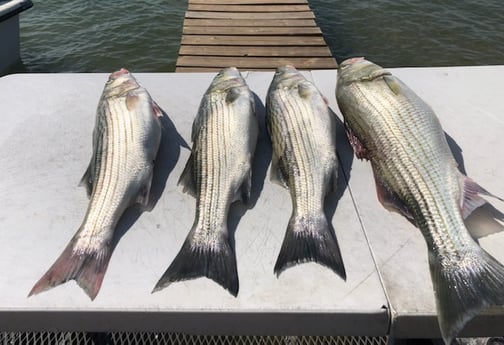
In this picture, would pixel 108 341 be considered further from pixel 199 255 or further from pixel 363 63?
pixel 363 63

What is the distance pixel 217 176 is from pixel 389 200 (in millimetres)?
895

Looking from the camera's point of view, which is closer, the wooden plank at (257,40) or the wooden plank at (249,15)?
the wooden plank at (257,40)

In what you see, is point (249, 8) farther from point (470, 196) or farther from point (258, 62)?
point (470, 196)

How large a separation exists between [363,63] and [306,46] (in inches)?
114

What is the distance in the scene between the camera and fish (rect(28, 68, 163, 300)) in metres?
1.84

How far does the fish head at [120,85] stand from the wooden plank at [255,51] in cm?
254

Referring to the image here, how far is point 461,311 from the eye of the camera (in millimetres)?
1531

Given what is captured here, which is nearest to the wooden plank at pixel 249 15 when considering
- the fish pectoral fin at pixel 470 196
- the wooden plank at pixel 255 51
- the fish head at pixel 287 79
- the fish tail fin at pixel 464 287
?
the wooden plank at pixel 255 51

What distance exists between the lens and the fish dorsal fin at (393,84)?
98.1 inches

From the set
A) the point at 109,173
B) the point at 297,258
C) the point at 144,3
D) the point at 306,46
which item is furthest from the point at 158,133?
the point at 144,3

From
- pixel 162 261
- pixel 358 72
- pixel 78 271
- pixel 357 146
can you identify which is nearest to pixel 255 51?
pixel 358 72

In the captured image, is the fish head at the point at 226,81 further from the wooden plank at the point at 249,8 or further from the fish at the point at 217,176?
the wooden plank at the point at 249,8

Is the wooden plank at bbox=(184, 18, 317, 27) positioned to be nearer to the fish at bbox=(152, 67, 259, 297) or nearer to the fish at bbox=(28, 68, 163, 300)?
the fish at bbox=(152, 67, 259, 297)

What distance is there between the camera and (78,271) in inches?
72.1
